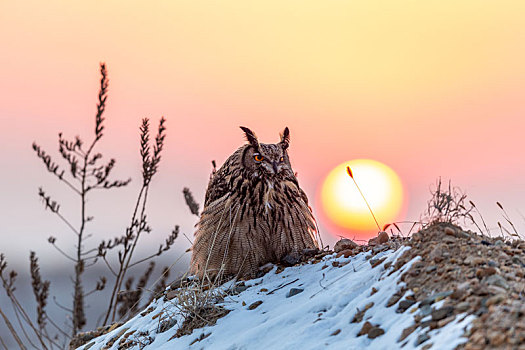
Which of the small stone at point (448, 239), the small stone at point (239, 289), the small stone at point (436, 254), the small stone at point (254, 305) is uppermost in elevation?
the small stone at point (239, 289)

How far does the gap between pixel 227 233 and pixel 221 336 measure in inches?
60.1

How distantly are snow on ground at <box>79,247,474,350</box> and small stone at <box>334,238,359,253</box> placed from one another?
0.64ft

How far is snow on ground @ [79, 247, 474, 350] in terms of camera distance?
3652mm

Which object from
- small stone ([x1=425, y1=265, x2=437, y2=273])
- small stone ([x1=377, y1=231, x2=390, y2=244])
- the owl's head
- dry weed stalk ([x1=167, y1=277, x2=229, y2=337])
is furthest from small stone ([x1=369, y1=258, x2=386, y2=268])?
the owl's head

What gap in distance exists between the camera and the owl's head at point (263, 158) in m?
6.12

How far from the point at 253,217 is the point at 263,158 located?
555 millimetres

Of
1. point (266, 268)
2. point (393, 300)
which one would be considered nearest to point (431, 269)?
point (393, 300)

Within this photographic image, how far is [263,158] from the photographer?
6160 mm

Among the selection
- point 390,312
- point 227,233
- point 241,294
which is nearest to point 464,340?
point 390,312

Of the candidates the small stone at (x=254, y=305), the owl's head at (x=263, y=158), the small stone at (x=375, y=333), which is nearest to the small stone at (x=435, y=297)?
the small stone at (x=375, y=333)

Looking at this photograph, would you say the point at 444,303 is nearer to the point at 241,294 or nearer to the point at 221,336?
the point at 221,336

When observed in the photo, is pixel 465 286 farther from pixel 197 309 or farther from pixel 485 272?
pixel 197 309

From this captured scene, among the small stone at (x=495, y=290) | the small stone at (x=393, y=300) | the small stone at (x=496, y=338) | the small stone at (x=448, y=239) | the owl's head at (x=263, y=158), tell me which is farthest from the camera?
the owl's head at (x=263, y=158)

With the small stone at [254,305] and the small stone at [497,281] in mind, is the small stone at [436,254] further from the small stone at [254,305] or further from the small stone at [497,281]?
the small stone at [254,305]
